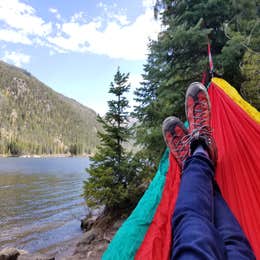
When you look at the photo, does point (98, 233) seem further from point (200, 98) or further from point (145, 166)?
point (200, 98)

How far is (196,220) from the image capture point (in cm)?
98

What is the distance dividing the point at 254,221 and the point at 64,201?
57.0 ft

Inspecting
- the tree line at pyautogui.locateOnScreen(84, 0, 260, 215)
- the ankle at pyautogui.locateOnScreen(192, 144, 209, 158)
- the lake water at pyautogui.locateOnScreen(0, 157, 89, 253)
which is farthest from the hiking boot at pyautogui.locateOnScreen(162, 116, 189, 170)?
the lake water at pyautogui.locateOnScreen(0, 157, 89, 253)

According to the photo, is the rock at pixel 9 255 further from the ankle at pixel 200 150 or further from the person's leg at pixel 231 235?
the person's leg at pixel 231 235

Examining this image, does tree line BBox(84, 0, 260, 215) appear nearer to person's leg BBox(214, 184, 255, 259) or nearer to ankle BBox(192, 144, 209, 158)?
ankle BBox(192, 144, 209, 158)

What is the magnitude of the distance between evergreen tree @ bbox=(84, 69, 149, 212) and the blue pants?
224 inches

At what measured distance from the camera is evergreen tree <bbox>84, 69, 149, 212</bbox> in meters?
6.85

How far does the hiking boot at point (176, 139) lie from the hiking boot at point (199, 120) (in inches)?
4.2

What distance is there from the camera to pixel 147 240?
4.23 ft

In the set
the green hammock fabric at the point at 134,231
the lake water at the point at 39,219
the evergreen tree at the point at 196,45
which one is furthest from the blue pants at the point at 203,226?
the lake water at the point at 39,219

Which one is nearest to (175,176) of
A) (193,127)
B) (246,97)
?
(193,127)

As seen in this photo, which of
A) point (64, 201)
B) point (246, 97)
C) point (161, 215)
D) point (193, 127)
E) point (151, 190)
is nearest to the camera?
point (161, 215)

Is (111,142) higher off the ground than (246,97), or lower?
lower

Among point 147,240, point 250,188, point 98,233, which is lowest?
point 98,233
